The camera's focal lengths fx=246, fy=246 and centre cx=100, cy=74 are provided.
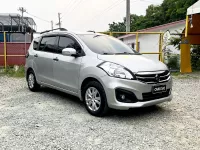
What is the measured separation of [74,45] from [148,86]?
203 cm

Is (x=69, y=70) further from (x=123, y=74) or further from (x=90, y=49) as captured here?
(x=123, y=74)

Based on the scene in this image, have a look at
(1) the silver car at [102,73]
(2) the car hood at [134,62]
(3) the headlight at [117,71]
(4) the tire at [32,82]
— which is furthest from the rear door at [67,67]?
(4) the tire at [32,82]

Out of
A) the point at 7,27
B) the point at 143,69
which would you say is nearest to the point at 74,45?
the point at 143,69

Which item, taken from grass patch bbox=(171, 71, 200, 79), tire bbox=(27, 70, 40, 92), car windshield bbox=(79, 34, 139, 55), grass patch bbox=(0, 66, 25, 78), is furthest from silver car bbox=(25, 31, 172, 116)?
grass patch bbox=(171, 71, 200, 79)

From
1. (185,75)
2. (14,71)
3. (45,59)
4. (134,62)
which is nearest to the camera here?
(134,62)

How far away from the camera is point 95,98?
4.87 metres

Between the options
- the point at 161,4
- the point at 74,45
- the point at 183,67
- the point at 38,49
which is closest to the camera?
the point at 74,45

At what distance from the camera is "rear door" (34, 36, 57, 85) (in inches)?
245

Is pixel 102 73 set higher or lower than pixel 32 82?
higher

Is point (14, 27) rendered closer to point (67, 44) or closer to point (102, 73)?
point (67, 44)

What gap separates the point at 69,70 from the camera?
551cm

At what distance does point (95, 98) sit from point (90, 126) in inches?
27.3

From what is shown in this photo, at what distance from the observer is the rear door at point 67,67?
5.36m

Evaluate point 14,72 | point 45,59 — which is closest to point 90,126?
point 45,59
